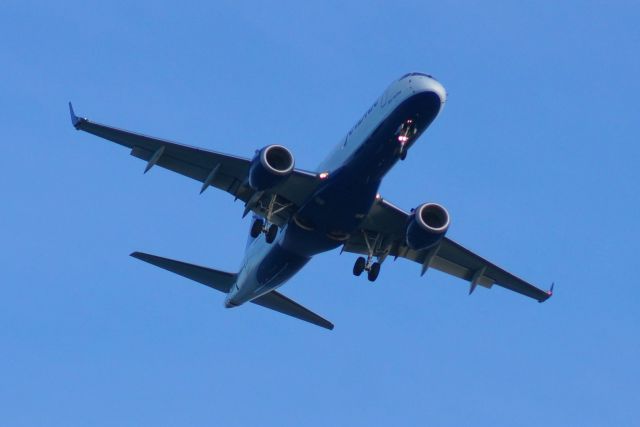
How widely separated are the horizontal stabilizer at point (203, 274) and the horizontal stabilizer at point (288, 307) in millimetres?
1399

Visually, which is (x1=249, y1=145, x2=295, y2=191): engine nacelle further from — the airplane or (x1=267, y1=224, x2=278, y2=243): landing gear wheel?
(x1=267, y1=224, x2=278, y2=243): landing gear wheel

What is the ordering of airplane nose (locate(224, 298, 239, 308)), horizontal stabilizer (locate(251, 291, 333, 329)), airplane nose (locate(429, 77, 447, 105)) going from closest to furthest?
1. airplane nose (locate(429, 77, 447, 105))
2. horizontal stabilizer (locate(251, 291, 333, 329))
3. airplane nose (locate(224, 298, 239, 308))

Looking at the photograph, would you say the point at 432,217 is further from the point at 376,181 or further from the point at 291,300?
the point at 291,300

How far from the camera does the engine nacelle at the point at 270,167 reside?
A: 144 feet

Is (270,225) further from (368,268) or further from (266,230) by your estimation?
(368,268)

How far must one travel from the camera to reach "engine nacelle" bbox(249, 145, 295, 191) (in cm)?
4378

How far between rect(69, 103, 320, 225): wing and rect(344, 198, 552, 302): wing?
3403 millimetres

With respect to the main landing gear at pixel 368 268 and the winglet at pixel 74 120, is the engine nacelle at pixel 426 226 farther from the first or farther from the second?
the winglet at pixel 74 120

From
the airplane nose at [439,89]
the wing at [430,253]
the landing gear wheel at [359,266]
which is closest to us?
the airplane nose at [439,89]

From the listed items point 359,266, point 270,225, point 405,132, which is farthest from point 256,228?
point 405,132

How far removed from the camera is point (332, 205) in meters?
45.2

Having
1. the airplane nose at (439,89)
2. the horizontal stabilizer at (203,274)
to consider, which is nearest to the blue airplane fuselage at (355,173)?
the airplane nose at (439,89)

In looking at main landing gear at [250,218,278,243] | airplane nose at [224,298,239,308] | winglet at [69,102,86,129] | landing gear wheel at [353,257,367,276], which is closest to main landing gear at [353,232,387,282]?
landing gear wheel at [353,257,367,276]

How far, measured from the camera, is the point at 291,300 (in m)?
52.9
